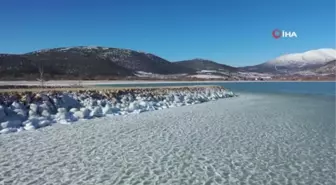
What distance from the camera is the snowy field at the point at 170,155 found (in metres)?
6.64

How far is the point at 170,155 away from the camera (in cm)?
843

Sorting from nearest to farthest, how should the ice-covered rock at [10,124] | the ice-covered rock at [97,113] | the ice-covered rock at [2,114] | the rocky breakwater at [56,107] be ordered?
1. the ice-covered rock at [10,124]
2. the rocky breakwater at [56,107]
3. the ice-covered rock at [2,114]
4. the ice-covered rock at [97,113]

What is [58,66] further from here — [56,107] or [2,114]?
[2,114]

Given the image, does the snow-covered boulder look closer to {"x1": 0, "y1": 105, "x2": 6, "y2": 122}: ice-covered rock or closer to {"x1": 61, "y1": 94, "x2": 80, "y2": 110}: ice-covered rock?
{"x1": 0, "y1": 105, "x2": 6, "y2": 122}: ice-covered rock

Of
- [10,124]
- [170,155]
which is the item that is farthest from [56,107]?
[170,155]

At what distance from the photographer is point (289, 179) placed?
660 centimetres

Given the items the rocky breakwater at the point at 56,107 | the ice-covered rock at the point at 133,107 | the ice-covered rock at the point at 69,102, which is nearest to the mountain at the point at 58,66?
the rocky breakwater at the point at 56,107

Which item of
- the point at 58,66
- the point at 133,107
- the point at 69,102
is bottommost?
the point at 133,107

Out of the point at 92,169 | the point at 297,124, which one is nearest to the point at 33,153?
the point at 92,169

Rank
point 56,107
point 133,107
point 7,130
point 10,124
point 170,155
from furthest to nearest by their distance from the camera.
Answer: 1. point 133,107
2. point 56,107
3. point 10,124
4. point 7,130
5. point 170,155

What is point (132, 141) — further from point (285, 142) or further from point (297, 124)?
point (297, 124)

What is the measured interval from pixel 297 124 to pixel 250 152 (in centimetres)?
608

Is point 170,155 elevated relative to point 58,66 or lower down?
lower down

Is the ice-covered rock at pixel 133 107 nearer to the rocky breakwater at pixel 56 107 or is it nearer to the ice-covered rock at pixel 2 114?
the rocky breakwater at pixel 56 107
